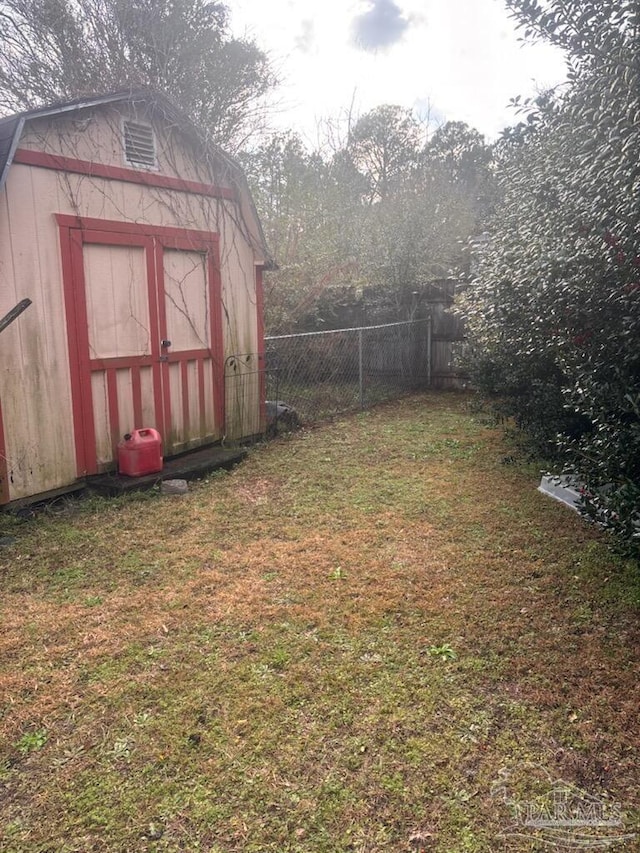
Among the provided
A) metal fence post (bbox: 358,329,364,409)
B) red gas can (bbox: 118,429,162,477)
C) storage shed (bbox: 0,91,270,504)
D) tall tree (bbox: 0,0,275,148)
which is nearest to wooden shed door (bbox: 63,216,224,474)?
storage shed (bbox: 0,91,270,504)

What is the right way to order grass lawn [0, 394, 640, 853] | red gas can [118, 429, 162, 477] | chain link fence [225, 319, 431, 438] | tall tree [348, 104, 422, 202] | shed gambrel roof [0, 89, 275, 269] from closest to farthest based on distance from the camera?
grass lawn [0, 394, 640, 853] < shed gambrel roof [0, 89, 275, 269] < red gas can [118, 429, 162, 477] < chain link fence [225, 319, 431, 438] < tall tree [348, 104, 422, 202]

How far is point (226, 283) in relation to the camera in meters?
6.28

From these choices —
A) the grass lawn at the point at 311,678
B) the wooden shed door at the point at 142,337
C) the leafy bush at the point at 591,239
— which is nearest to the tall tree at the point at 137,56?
the wooden shed door at the point at 142,337

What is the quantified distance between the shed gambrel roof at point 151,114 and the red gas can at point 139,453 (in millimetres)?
2096

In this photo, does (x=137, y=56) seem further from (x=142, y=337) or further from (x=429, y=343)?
(x=142, y=337)

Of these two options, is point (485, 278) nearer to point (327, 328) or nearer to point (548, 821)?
point (548, 821)

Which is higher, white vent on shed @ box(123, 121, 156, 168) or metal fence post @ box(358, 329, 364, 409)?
white vent on shed @ box(123, 121, 156, 168)

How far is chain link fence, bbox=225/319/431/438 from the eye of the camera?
6.70 m

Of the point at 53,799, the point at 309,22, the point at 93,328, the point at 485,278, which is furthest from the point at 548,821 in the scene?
the point at 309,22

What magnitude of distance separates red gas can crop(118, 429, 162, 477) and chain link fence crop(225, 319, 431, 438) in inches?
55.4

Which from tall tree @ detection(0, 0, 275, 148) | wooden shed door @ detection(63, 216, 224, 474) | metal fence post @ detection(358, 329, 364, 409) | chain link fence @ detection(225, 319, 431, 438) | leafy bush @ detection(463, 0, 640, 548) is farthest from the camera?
tall tree @ detection(0, 0, 275, 148)

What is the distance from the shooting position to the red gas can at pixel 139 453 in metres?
5.03

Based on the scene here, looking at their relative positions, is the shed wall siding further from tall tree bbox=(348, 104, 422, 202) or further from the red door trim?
tall tree bbox=(348, 104, 422, 202)

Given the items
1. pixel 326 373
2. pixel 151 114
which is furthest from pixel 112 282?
pixel 326 373
